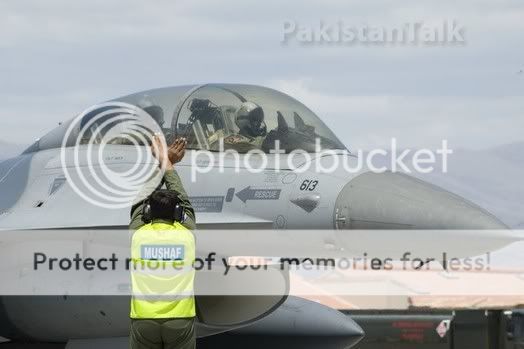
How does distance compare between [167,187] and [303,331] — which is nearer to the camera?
[167,187]

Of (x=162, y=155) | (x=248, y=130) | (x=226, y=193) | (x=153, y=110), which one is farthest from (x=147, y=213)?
(x=153, y=110)

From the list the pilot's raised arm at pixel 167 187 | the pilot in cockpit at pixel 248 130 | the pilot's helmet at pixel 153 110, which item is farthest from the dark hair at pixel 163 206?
the pilot's helmet at pixel 153 110

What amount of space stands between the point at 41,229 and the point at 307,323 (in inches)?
126

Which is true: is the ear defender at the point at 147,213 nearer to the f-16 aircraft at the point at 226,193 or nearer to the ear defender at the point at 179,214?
the ear defender at the point at 179,214

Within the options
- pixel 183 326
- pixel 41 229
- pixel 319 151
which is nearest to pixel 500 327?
pixel 319 151

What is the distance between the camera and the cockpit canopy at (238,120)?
9211 mm

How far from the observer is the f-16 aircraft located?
8195 mm

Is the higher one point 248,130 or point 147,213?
point 248,130

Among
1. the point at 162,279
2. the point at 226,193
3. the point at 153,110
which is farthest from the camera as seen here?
the point at 153,110

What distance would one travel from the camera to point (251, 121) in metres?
9.25

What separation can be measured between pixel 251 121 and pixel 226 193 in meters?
0.74

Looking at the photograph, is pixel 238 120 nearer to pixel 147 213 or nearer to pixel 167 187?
pixel 167 187

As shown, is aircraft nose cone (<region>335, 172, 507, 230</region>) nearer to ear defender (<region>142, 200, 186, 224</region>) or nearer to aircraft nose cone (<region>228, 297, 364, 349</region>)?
ear defender (<region>142, 200, 186, 224</region>)

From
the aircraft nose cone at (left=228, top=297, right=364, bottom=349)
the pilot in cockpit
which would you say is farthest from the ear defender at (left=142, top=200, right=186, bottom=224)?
the aircraft nose cone at (left=228, top=297, right=364, bottom=349)
